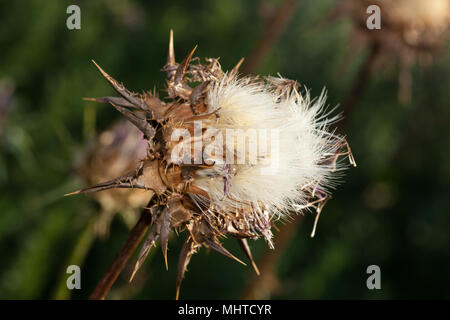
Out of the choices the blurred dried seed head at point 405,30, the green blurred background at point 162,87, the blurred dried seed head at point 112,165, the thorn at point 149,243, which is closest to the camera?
the thorn at point 149,243

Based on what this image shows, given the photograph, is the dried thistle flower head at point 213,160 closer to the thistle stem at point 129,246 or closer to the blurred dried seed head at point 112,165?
the thistle stem at point 129,246

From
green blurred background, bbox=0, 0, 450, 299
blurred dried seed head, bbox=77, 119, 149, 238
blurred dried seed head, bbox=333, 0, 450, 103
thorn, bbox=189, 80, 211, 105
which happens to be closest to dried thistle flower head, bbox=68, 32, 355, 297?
thorn, bbox=189, 80, 211, 105

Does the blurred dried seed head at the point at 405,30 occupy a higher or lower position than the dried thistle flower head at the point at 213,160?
higher

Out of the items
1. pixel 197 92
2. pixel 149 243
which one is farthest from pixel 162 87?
pixel 149 243

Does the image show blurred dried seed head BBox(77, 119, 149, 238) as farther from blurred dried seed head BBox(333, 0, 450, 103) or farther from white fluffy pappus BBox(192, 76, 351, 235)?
blurred dried seed head BBox(333, 0, 450, 103)

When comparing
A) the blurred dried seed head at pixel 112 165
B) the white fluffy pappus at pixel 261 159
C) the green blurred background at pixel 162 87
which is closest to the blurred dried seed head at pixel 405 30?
the green blurred background at pixel 162 87
